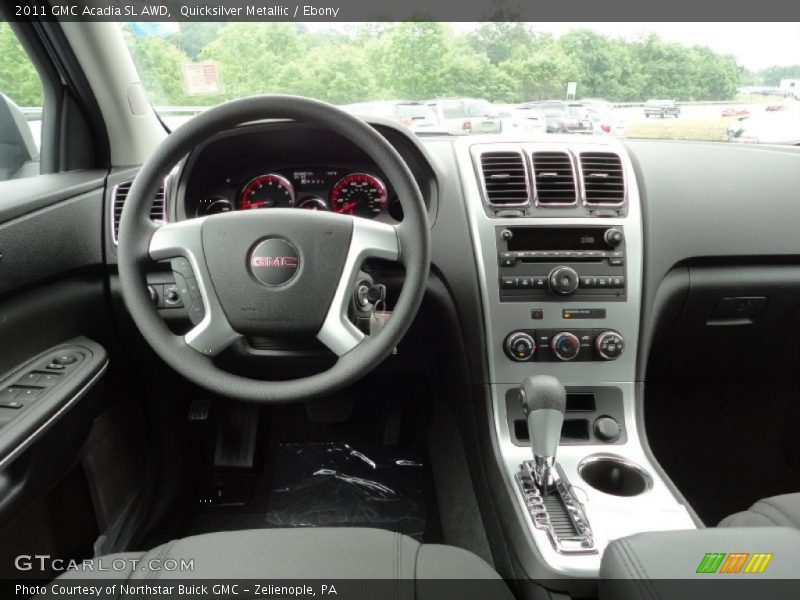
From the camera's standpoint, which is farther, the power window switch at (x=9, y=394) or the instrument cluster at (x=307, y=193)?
the instrument cluster at (x=307, y=193)

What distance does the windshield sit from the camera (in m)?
1.66

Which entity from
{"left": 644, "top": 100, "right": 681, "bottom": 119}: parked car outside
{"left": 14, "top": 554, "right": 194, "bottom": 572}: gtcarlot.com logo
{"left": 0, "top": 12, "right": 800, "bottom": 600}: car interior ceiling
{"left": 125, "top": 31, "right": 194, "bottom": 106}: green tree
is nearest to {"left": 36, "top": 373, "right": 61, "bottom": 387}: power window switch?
{"left": 0, "top": 12, "right": 800, "bottom": 600}: car interior ceiling

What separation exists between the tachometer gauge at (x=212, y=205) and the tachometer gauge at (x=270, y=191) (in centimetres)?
6

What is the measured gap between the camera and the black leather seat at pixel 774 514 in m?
1.23

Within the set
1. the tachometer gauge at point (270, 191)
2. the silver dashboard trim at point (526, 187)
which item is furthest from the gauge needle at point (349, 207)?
the silver dashboard trim at point (526, 187)

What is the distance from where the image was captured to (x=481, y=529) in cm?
186

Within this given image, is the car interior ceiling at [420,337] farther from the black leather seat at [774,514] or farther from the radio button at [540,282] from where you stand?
the black leather seat at [774,514]

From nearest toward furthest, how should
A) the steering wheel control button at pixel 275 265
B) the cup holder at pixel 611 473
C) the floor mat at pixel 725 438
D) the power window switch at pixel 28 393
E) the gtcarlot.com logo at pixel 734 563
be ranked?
1. the gtcarlot.com logo at pixel 734 563
2. the steering wheel control button at pixel 275 265
3. the power window switch at pixel 28 393
4. the cup holder at pixel 611 473
5. the floor mat at pixel 725 438

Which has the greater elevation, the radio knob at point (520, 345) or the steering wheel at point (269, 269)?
the steering wheel at point (269, 269)

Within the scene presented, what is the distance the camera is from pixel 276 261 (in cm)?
136

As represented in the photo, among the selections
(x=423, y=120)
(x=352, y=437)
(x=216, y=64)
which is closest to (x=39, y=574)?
(x=352, y=437)

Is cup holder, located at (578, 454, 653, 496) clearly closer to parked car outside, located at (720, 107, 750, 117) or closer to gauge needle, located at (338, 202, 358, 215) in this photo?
gauge needle, located at (338, 202, 358, 215)

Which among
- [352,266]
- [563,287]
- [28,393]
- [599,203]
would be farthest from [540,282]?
[28,393]

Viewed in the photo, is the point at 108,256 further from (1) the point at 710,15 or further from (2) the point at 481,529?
(1) the point at 710,15
